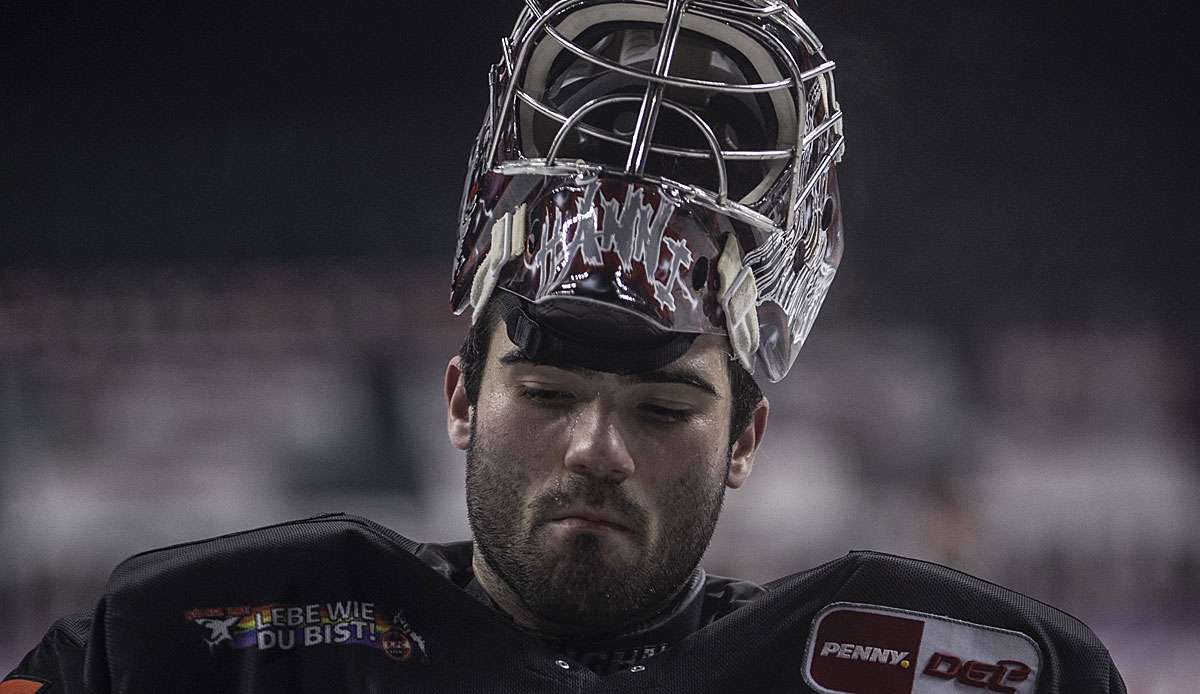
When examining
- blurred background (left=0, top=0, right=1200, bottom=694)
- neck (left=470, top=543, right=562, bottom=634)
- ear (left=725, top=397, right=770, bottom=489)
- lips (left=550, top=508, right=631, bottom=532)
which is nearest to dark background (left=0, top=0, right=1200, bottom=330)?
blurred background (left=0, top=0, right=1200, bottom=694)

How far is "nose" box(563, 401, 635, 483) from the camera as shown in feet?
2.97

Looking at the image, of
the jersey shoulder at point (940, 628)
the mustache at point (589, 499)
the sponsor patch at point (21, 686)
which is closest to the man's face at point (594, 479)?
the mustache at point (589, 499)

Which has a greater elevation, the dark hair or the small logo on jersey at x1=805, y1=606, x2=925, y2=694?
the dark hair

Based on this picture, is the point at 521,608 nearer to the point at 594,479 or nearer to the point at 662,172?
the point at 594,479

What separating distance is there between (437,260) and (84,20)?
72 centimetres

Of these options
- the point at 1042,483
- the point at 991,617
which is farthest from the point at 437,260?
the point at 991,617

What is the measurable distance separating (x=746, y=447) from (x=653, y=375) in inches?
7.4

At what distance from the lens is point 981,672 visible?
919 millimetres

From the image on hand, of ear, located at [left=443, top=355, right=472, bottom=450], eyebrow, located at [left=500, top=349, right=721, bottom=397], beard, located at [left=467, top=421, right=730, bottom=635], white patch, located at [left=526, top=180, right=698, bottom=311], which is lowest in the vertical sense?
beard, located at [left=467, top=421, right=730, bottom=635]

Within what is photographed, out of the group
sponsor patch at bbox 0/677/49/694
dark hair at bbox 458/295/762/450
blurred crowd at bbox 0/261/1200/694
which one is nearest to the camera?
sponsor patch at bbox 0/677/49/694

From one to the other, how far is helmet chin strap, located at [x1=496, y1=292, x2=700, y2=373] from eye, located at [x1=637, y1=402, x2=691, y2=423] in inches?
1.2

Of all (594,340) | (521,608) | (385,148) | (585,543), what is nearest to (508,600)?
(521,608)

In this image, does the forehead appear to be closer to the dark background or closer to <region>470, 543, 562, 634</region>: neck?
<region>470, 543, 562, 634</region>: neck

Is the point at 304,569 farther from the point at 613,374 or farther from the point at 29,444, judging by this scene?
the point at 29,444
